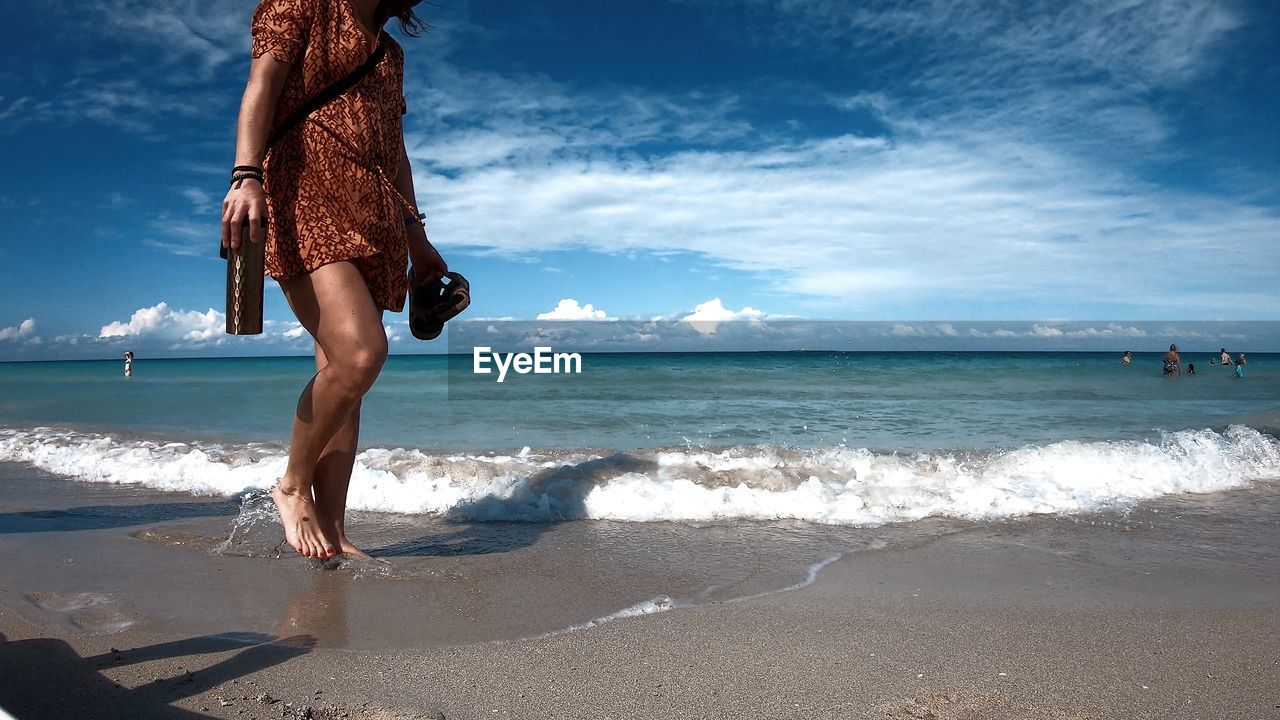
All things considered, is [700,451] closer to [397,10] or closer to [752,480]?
[752,480]

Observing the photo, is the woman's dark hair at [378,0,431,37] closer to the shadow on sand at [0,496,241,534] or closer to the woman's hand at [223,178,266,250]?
the woman's hand at [223,178,266,250]

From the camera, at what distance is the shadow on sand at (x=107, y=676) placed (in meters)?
1.72

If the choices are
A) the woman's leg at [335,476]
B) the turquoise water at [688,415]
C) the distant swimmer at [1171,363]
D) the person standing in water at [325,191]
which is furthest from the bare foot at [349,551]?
the distant swimmer at [1171,363]

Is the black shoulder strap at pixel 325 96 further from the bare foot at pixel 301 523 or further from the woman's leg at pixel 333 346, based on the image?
the bare foot at pixel 301 523

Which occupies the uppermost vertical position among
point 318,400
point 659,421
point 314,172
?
point 314,172

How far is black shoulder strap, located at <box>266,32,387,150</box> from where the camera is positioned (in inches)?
98.3

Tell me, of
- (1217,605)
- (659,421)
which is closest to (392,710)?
(1217,605)

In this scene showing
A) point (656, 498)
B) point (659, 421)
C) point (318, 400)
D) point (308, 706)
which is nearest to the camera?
point (308, 706)

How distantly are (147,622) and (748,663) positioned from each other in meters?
1.78

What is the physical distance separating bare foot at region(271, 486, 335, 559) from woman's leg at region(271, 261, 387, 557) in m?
0.02

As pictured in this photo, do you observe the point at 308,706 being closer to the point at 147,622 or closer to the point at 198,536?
the point at 147,622

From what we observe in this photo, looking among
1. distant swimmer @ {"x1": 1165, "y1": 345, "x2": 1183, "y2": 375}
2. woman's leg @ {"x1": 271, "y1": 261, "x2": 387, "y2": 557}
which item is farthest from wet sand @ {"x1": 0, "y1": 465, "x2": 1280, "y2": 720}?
distant swimmer @ {"x1": 1165, "y1": 345, "x2": 1183, "y2": 375}

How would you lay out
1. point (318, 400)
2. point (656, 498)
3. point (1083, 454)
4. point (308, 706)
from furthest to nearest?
point (1083, 454) < point (656, 498) < point (318, 400) < point (308, 706)

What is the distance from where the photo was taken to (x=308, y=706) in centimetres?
177
